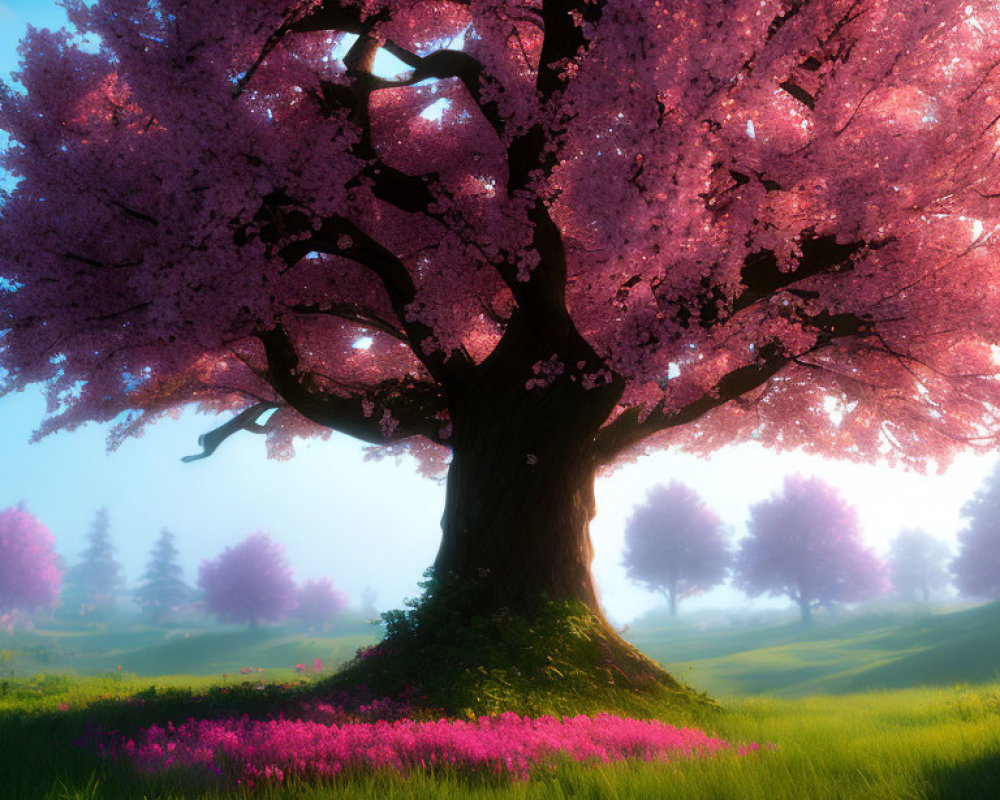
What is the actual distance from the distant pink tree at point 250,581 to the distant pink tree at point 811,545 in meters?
42.5

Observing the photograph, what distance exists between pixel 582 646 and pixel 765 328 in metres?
6.67

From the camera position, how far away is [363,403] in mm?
13688

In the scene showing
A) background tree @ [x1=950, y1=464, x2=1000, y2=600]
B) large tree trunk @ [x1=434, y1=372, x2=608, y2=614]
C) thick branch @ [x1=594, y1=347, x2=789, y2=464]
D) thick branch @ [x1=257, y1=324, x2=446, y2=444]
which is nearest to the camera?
large tree trunk @ [x1=434, y1=372, x2=608, y2=614]

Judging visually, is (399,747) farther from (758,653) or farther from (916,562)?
(916,562)

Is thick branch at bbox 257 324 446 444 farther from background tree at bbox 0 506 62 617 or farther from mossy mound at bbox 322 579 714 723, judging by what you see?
background tree at bbox 0 506 62 617

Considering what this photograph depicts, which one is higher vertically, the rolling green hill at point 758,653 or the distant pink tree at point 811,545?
the distant pink tree at point 811,545

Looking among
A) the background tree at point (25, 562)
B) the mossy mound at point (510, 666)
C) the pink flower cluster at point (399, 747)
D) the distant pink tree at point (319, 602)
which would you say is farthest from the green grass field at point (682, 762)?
the distant pink tree at point (319, 602)

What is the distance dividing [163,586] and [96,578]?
14.7m

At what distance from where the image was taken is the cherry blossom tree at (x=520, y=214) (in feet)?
29.7

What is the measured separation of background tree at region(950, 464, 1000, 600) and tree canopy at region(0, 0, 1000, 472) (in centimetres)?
4548

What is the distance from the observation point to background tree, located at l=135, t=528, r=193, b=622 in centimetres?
7531

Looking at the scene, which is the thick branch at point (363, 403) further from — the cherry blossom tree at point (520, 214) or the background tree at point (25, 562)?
the background tree at point (25, 562)

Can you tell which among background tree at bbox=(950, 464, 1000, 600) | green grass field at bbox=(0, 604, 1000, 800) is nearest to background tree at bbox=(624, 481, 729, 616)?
background tree at bbox=(950, 464, 1000, 600)

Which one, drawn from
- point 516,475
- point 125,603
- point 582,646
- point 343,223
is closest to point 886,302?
point 516,475
